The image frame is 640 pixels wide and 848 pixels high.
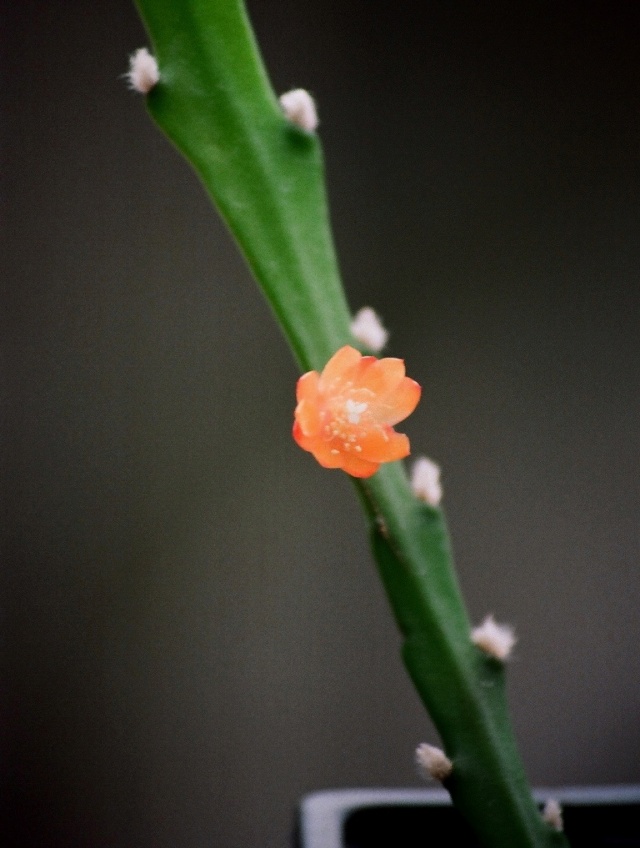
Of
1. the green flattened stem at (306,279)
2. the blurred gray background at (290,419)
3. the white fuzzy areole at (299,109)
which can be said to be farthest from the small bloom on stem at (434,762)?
the blurred gray background at (290,419)

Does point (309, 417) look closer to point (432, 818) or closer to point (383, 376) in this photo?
point (383, 376)

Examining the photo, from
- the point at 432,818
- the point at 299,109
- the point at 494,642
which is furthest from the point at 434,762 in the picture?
the point at 299,109

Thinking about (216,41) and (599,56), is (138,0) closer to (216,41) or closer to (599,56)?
(216,41)

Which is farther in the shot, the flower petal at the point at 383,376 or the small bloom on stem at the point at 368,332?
the small bloom on stem at the point at 368,332

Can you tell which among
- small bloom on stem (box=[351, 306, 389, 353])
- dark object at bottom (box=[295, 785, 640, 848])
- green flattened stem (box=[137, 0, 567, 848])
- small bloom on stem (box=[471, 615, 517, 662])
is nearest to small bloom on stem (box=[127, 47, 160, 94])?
green flattened stem (box=[137, 0, 567, 848])

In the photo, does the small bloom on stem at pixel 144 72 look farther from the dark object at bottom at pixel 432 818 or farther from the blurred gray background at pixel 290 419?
the blurred gray background at pixel 290 419

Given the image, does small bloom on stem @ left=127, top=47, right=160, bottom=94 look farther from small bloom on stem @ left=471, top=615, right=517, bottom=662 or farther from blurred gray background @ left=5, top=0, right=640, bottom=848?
blurred gray background @ left=5, top=0, right=640, bottom=848
